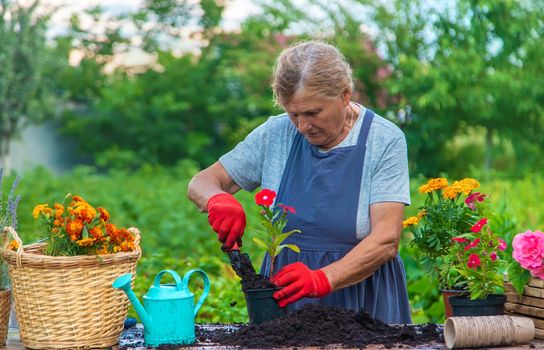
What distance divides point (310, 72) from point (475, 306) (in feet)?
2.85

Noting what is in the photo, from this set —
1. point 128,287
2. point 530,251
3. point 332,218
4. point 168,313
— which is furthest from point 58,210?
point 530,251

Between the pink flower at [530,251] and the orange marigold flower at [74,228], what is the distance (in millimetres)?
1232

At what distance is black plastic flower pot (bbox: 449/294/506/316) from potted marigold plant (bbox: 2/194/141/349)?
36.8 inches

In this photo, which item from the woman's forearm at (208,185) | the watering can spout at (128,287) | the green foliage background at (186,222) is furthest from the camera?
the green foliage background at (186,222)

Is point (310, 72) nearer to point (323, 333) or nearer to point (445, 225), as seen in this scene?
point (445, 225)

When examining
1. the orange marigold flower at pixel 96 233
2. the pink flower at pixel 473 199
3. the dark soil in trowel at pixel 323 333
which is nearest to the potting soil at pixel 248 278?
the dark soil in trowel at pixel 323 333

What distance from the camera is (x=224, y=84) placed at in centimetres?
1700

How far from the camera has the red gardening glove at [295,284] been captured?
7.91ft

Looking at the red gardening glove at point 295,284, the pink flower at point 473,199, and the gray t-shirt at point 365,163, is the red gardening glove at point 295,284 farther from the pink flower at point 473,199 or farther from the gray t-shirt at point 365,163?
the pink flower at point 473,199

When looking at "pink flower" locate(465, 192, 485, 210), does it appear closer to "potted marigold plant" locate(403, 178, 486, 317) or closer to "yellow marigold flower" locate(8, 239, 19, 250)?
"potted marigold plant" locate(403, 178, 486, 317)

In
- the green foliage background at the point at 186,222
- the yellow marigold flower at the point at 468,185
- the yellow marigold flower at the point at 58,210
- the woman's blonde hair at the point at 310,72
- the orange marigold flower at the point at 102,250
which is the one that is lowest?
the green foliage background at the point at 186,222

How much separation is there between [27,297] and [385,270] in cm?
122

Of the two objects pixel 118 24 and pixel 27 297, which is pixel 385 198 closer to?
pixel 27 297

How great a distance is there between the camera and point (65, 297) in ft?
7.53
